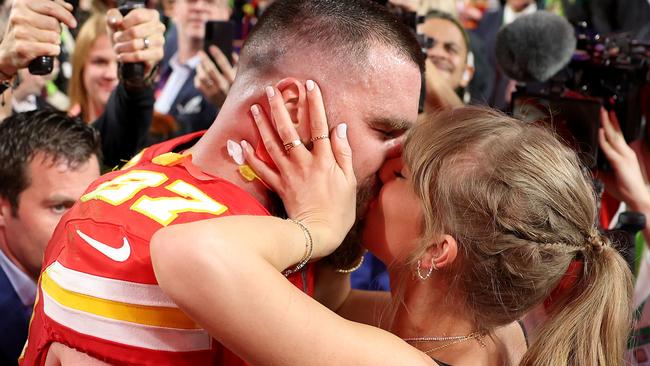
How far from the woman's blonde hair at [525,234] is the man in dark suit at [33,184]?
3.81 feet

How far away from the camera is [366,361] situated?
54.5 inches

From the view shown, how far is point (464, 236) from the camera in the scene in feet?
5.30

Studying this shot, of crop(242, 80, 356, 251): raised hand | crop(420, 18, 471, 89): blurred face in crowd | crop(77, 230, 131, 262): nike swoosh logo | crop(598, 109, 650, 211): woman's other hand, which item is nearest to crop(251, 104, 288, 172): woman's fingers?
crop(242, 80, 356, 251): raised hand

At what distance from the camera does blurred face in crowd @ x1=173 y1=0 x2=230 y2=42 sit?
165 inches

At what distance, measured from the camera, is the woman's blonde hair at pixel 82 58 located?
3846 mm

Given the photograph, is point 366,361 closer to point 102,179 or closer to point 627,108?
point 102,179

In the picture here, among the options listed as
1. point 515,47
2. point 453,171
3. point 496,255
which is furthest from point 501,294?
point 515,47

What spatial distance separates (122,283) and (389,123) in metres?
0.62

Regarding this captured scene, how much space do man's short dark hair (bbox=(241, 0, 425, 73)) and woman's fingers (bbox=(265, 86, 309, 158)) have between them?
12 centimetres

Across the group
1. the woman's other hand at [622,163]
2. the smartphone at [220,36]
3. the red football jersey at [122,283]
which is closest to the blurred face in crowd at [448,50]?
the smartphone at [220,36]

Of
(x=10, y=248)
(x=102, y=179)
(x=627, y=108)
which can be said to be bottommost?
(x=10, y=248)

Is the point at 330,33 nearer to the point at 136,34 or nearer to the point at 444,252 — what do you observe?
the point at 444,252

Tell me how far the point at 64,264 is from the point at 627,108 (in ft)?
5.95

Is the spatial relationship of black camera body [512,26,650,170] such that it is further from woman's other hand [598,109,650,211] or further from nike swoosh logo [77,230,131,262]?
nike swoosh logo [77,230,131,262]
